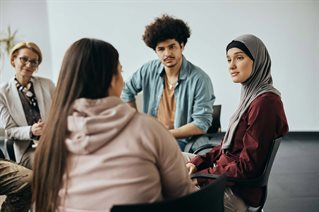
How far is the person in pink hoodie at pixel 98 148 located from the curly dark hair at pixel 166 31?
1.29m

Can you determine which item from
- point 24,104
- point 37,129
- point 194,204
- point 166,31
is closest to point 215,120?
point 166,31

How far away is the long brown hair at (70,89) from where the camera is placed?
105 cm

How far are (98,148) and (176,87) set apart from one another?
4.68 feet

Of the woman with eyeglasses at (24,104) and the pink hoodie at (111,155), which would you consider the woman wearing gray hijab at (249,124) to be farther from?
the woman with eyeglasses at (24,104)

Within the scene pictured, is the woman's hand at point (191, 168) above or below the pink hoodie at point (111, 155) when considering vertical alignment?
below

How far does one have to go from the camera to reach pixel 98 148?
99cm

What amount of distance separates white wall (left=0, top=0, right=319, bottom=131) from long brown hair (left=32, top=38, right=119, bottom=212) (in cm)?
313

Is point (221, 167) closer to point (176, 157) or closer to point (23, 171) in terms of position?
point (176, 157)

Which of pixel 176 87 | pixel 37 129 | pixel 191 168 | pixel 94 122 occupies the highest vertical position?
pixel 94 122

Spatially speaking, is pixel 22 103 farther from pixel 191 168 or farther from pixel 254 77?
pixel 254 77

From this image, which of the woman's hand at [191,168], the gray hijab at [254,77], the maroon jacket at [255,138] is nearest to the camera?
the maroon jacket at [255,138]

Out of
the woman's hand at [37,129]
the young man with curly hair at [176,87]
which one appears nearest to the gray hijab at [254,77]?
the young man with curly hair at [176,87]

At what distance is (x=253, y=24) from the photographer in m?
4.13

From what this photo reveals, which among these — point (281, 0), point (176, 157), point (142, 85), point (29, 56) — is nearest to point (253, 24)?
point (281, 0)
